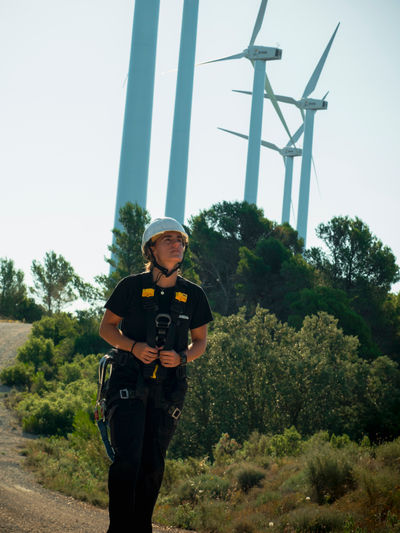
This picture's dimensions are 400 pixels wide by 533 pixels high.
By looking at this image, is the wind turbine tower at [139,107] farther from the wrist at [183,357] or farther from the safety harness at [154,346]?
the wrist at [183,357]

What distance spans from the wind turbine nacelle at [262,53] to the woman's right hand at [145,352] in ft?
178

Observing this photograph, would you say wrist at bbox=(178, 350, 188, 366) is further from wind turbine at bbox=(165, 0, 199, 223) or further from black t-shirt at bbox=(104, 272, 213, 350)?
wind turbine at bbox=(165, 0, 199, 223)

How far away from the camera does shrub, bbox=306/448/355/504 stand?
8.15 metres

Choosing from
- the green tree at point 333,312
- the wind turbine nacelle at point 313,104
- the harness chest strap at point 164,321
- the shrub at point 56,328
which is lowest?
the harness chest strap at point 164,321

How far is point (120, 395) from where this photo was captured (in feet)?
15.4

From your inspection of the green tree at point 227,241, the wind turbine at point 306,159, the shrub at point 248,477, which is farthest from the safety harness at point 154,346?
the wind turbine at point 306,159

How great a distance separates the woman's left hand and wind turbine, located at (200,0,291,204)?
150 feet

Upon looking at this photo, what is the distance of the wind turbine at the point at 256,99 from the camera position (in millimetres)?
50656

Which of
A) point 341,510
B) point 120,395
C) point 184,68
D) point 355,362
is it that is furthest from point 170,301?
point 184,68

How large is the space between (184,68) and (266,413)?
37.9 meters

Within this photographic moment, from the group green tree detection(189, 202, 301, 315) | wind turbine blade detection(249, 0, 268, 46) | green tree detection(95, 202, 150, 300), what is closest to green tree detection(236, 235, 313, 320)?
green tree detection(189, 202, 301, 315)

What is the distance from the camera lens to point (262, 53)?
182 ft

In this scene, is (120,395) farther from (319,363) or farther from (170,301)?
(319,363)

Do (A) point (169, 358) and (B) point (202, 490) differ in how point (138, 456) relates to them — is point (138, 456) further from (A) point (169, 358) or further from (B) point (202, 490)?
(B) point (202, 490)
